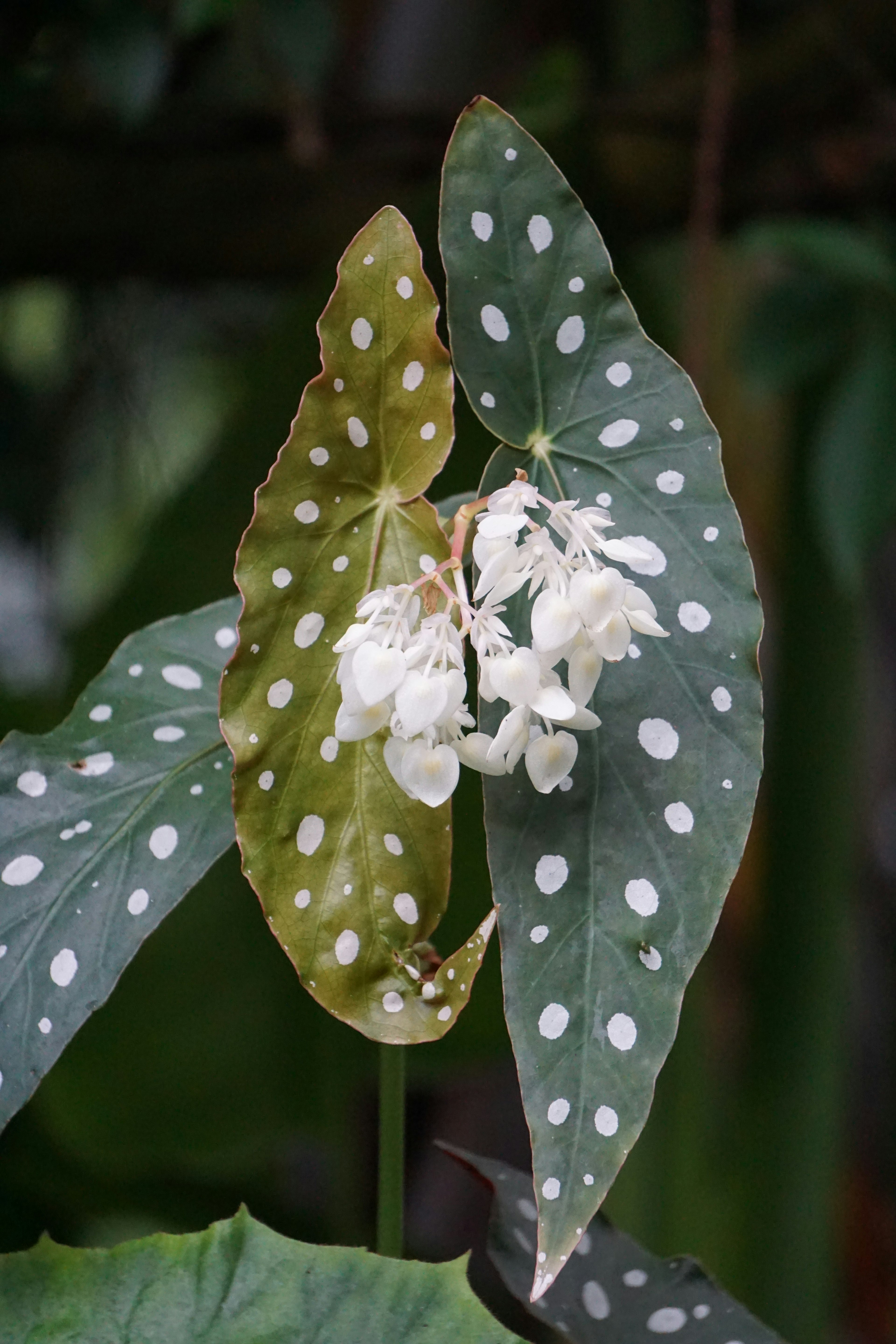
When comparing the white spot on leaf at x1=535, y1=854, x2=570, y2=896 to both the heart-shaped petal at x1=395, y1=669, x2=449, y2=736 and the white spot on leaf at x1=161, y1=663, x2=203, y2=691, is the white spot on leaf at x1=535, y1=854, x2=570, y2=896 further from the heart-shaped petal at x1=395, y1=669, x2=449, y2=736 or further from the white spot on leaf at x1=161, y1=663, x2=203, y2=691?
the white spot on leaf at x1=161, y1=663, x2=203, y2=691

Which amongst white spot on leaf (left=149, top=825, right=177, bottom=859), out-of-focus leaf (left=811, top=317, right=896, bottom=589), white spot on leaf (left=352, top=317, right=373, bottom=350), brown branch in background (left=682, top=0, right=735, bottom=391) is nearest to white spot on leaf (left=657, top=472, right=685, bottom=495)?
white spot on leaf (left=352, top=317, right=373, bottom=350)

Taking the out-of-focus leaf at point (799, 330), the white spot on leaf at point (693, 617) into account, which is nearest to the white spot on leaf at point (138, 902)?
the white spot on leaf at point (693, 617)

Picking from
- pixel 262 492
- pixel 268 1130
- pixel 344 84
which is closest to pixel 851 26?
pixel 344 84

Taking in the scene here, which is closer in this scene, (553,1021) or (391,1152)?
(553,1021)

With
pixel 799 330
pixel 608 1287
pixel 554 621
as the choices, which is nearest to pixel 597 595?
pixel 554 621

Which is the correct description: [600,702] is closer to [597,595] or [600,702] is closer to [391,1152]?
[597,595]

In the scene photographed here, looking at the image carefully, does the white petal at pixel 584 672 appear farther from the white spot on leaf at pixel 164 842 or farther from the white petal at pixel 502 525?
the white spot on leaf at pixel 164 842

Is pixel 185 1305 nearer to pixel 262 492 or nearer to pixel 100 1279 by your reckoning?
pixel 100 1279
